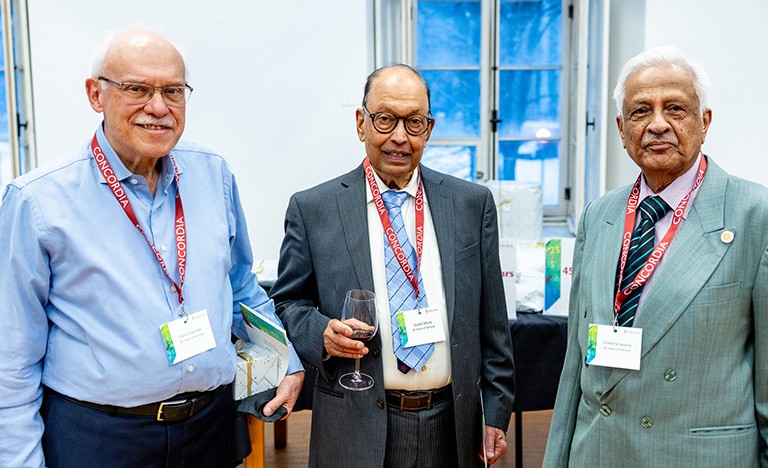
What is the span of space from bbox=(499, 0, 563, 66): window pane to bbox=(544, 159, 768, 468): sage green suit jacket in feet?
16.5

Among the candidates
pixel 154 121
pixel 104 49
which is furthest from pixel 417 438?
pixel 104 49

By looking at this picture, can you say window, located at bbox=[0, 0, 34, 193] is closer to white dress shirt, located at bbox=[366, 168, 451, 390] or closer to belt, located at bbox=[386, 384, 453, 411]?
white dress shirt, located at bbox=[366, 168, 451, 390]

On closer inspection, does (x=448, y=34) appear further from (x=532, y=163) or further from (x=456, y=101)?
(x=532, y=163)

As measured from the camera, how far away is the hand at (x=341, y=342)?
1.86 meters

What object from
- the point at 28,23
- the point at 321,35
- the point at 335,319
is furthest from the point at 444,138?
the point at 335,319

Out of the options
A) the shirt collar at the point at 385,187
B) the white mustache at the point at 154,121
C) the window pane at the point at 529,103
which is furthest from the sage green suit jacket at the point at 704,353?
the window pane at the point at 529,103

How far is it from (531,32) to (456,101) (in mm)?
840

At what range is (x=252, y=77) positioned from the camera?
5.76 m

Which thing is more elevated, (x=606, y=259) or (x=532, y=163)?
(x=606, y=259)

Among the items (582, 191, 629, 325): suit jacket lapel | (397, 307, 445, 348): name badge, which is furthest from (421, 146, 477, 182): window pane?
(582, 191, 629, 325): suit jacket lapel

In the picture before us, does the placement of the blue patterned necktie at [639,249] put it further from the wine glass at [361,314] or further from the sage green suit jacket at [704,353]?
the wine glass at [361,314]

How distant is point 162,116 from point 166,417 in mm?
655

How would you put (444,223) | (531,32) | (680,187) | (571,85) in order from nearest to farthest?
(680,187)
(444,223)
(571,85)
(531,32)

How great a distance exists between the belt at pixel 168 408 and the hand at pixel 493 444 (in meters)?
0.78
